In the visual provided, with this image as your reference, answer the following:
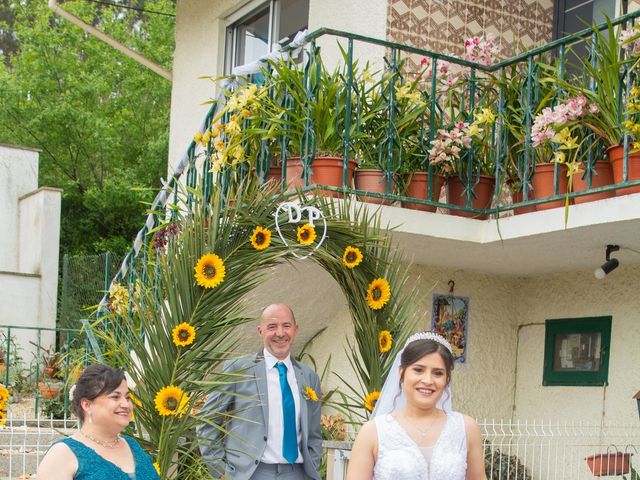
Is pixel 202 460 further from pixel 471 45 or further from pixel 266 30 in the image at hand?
pixel 266 30

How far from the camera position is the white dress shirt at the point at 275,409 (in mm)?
5191

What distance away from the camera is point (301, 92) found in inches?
263

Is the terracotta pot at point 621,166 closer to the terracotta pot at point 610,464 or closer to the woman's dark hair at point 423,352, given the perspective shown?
the terracotta pot at point 610,464

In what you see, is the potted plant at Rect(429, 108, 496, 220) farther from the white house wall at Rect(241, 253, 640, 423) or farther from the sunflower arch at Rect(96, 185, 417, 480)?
the sunflower arch at Rect(96, 185, 417, 480)

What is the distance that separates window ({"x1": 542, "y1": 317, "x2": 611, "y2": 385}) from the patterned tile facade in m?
2.12

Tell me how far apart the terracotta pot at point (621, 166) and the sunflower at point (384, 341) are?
5.26 ft

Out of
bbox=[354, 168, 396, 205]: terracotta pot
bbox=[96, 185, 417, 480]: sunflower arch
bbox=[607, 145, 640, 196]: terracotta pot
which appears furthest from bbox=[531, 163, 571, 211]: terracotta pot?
bbox=[96, 185, 417, 480]: sunflower arch

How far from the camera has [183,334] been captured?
5.02 meters

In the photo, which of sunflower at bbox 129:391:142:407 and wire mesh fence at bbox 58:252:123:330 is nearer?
sunflower at bbox 129:391:142:407

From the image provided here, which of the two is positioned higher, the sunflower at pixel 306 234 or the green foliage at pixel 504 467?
the sunflower at pixel 306 234

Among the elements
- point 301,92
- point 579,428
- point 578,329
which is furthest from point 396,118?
point 579,428

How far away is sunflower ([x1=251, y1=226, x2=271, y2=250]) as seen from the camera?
17.3ft

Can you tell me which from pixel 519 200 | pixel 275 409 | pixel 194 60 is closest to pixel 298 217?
pixel 275 409

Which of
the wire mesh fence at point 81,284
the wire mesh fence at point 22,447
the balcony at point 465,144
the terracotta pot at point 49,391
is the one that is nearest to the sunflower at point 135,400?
the balcony at point 465,144
